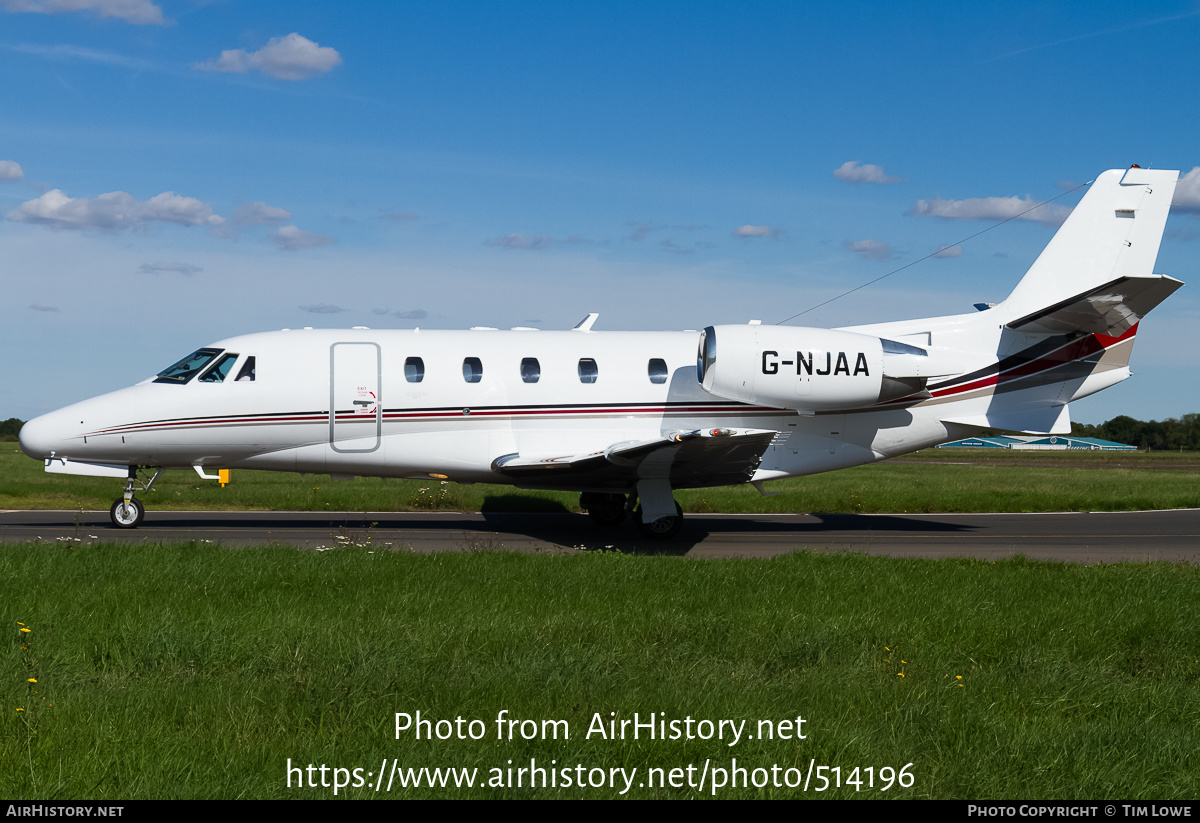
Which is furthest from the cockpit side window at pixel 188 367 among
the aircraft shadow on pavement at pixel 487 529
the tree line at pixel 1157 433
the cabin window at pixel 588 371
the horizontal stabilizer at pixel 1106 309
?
the tree line at pixel 1157 433

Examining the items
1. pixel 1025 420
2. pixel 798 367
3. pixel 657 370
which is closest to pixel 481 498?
pixel 657 370

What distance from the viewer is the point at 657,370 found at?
16312 mm

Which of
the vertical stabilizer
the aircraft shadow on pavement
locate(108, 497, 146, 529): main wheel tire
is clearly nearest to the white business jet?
locate(108, 497, 146, 529): main wheel tire

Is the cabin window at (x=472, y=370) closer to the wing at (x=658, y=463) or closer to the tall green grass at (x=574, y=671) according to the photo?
the wing at (x=658, y=463)

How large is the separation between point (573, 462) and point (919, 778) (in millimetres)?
10019

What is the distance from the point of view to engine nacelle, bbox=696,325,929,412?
1551 cm

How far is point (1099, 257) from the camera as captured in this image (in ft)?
56.8

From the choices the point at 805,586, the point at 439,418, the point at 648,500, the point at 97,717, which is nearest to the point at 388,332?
the point at 439,418

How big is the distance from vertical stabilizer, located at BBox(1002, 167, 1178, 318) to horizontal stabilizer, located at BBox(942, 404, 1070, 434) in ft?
6.15

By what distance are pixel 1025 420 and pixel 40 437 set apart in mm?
16962

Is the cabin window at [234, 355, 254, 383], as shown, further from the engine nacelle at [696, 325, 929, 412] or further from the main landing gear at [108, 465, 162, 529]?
the engine nacelle at [696, 325, 929, 412]

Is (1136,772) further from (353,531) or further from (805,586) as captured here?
(353,531)

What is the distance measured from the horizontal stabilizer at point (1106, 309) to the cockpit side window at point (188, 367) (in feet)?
46.6

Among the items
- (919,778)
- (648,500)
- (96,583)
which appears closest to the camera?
(919,778)
